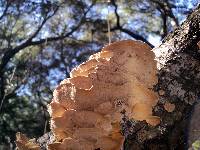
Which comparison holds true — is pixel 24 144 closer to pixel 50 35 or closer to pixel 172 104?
pixel 172 104

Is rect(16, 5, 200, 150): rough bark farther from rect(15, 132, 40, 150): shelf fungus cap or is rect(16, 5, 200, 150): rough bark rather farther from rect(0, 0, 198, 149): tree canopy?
rect(0, 0, 198, 149): tree canopy

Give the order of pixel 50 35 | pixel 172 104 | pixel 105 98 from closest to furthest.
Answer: pixel 105 98, pixel 172 104, pixel 50 35

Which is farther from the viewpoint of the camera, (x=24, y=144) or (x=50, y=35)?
(x=50, y=35)

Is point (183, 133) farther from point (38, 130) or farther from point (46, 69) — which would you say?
point (46, 69)

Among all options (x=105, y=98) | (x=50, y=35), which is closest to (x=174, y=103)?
(x=105, y=98)

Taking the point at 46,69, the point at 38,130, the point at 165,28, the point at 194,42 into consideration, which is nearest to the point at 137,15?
the point at 165,28

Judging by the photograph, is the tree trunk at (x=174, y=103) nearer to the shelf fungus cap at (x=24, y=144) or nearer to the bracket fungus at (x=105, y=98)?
the bracket fungus at (x=105, y=98)

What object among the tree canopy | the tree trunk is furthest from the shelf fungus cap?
the tree canopy

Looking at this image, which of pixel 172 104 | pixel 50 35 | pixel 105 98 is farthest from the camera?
pixel 50 35
